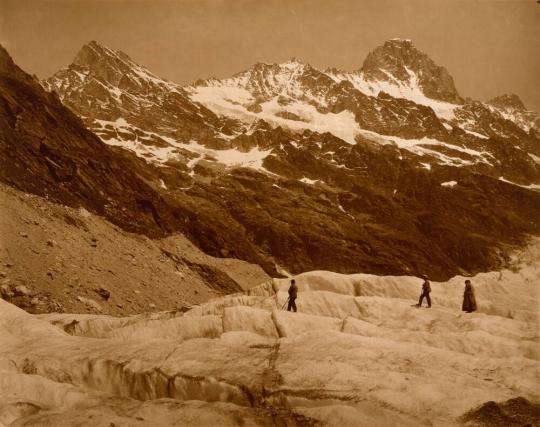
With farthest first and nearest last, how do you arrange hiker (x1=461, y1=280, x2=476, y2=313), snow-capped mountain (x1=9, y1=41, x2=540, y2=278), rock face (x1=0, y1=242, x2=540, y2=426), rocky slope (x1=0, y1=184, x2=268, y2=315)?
snow-capped mountain (x1=9, y1=41, x2=540, y2=278), rocky slope (x1=0, y1=184, x2=268, y2=315), hiker (x1=461, y1=280, x2=476, y2=313), rock face (x1=0, y1=242, x2=540, y2=426)

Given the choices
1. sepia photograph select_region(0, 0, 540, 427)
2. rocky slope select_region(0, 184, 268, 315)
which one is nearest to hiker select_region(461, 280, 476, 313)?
sepia photograph select_region(0, 0, 540, 427)

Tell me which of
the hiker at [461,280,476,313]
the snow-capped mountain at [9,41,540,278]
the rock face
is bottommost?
the rock face

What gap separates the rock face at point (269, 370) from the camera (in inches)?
524

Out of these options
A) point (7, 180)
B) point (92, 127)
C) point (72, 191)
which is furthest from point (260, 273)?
point (92, 127)

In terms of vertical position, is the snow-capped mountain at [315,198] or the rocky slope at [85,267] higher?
the snow-capped mountain at [315,198]

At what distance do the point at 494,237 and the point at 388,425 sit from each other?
408ft

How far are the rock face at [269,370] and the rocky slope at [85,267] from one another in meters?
15.3

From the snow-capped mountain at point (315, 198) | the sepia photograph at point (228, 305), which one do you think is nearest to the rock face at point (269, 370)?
the sepia photograph at point (228, 305)

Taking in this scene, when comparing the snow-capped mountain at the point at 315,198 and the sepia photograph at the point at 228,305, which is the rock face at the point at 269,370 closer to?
the sepia photograph at the point at 228,305

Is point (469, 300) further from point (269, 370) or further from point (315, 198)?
point (315, 198)

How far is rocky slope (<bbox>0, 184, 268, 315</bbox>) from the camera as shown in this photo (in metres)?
36.0

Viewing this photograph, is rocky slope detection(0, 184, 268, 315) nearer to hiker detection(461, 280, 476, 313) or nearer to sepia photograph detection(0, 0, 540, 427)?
sepia photograph detection(0, 0, 540, 427)

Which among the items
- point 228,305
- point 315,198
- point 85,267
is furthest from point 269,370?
point 315,198

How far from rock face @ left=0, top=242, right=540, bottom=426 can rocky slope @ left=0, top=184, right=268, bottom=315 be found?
1530 centimetres
